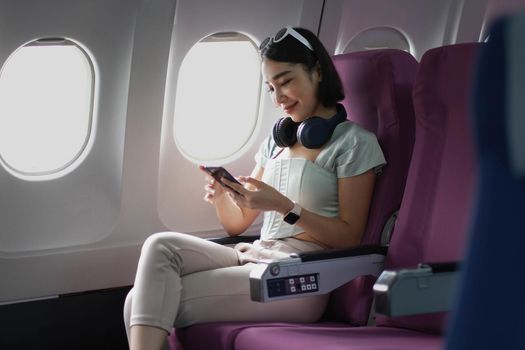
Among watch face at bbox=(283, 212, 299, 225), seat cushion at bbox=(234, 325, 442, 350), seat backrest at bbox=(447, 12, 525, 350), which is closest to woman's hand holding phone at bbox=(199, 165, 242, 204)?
watch face at bbox=(283, 212, 299, 225)

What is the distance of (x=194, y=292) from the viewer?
319cm

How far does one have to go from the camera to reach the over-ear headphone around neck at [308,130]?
3328 mm

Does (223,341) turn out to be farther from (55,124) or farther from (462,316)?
(462,316)

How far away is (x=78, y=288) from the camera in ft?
13.1

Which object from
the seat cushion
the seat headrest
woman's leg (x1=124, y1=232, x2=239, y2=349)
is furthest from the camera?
woman's leg (x1=124, y1=232, x2=239, y2=349)

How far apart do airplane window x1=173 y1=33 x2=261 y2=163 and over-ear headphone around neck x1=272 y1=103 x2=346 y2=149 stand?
797mm

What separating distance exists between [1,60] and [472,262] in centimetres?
256

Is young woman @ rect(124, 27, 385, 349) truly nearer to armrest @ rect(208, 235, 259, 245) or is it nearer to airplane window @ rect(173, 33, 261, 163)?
armrest @ rect(208, 235, 259, 245)

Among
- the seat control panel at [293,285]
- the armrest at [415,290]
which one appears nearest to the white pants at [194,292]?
the seat control panel at [293,285]

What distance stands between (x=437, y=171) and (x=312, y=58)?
→ 649 millimetres

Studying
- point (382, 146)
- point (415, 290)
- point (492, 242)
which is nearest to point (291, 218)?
point (382, 146)

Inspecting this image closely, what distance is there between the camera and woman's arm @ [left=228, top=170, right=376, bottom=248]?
10.5 feet

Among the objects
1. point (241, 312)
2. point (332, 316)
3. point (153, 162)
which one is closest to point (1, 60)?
point (153, 162)

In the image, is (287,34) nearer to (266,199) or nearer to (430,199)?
(266,199)
